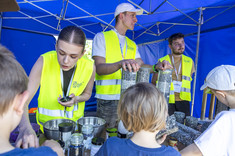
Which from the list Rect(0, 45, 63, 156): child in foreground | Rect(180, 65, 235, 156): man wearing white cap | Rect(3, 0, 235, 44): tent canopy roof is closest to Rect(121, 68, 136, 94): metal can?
Rect(180, 65, 235, 156): man wearing white cap

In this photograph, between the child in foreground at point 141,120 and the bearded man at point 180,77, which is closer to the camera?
the child in foreground at point 141,120

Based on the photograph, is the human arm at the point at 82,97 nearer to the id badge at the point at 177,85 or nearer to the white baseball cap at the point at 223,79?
the white baseball cap at the point at 223,79

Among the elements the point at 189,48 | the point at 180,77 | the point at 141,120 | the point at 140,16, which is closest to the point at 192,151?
the point at 141,120

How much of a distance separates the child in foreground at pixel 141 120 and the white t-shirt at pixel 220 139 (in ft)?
1.02

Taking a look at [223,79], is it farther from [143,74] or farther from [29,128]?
[29,128]

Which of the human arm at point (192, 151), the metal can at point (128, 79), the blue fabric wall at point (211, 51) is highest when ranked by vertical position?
the blue fabric wall at point (211, 51)

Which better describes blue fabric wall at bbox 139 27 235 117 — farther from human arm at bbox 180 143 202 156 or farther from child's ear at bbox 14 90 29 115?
child's ear at bbox 14 90 29 115

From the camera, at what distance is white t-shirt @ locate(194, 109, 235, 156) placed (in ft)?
3.73

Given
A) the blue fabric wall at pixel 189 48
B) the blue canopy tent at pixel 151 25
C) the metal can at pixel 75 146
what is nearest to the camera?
the metal can at pixel 75 146

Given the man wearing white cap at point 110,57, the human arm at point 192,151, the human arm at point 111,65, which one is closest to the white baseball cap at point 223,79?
the human arm at point 192,151

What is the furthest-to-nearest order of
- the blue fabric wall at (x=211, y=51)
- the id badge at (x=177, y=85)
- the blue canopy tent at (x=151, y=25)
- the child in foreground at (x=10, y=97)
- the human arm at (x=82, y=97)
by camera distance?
the blue canopy tent at (x=151, y=25) < the blue fabric wall at (x=211, y=51) < the id badge at (x=177, y=85) < the human arm at (x=82, y=97) < the child in foreground at (x=10, y=97)

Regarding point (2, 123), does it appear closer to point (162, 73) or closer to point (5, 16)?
point (162, 73)

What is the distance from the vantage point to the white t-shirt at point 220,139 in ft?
3.73

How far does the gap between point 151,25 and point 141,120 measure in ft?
19.9
